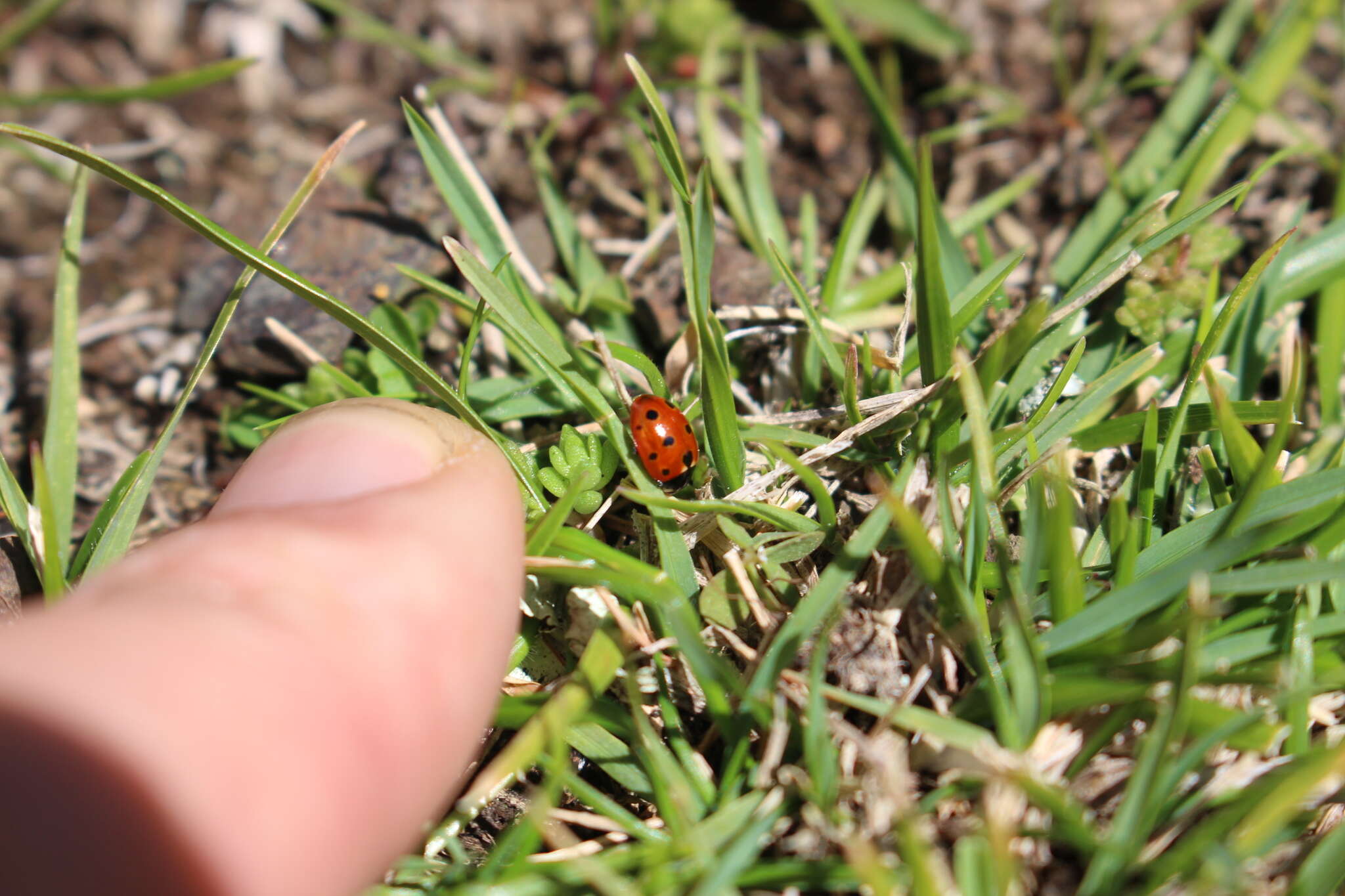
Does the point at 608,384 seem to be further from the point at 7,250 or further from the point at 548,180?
the point at 7,250

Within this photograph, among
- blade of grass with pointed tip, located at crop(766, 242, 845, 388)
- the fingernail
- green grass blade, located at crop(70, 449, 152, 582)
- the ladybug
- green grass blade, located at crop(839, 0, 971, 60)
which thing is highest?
green grass blade, located at crop(839, 0, 971, 60)

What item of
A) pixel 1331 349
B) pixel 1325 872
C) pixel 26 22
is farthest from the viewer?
pixel 26 22

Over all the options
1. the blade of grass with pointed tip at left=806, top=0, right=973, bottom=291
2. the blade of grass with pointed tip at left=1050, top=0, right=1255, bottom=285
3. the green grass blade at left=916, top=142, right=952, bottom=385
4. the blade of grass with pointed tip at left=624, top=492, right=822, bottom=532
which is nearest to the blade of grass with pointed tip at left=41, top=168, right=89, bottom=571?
the blade of grass with pointed tip at left=624, top=492, right=822, bottom=532

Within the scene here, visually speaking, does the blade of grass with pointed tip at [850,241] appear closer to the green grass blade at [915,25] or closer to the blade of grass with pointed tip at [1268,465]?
the green grass blade at [915,25]

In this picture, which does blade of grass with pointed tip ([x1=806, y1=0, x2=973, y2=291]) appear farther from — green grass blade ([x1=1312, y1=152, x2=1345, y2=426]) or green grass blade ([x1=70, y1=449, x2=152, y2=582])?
green grass blade ([x1=70, y1=449, x2=152, y2=582])

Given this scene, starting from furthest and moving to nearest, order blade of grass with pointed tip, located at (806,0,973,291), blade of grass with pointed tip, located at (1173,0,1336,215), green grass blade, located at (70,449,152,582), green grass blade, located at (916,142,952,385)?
blade of grass with pointed tip, located at (806,0,973,291) → blade of grass with pointed tip, located at (1173,0,1336,215) → green grass blade, located at (70,449,152,582) → green grass blade, located at (916,142,952,385)

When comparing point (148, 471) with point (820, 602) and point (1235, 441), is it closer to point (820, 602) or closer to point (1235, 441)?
point (820, 602)

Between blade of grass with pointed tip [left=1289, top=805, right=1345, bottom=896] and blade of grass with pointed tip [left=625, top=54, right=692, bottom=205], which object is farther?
blade of grass with pointed tip [left=625, top=54, right=692, bottom=205]

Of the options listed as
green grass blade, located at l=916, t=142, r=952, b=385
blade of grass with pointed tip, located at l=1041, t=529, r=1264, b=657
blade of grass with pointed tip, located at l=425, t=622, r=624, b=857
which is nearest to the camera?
blade of grass with pointed tip, located at l=425, t=622, r=624, b=857

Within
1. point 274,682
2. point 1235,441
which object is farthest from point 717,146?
point 274,682
